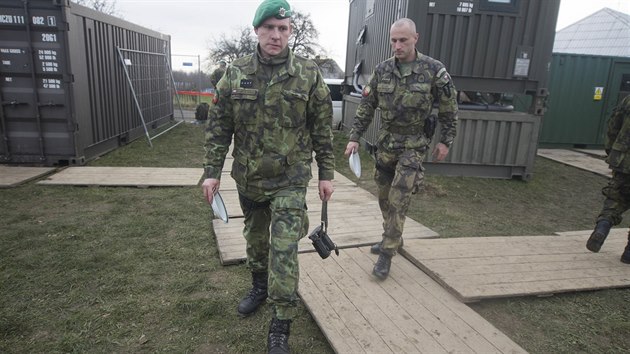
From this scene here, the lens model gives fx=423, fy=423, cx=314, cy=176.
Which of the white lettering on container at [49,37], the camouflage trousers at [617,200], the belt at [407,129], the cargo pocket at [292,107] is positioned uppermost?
the white lettering on container at [49,37]

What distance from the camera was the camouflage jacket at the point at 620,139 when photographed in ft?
12.5

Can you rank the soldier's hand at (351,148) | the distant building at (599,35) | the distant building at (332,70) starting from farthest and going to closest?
1. the distant building at (332,70)
2. the distant building at (599,35)
3. the soldier's hand at (351,148)

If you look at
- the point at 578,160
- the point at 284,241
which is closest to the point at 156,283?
the point at 284,241

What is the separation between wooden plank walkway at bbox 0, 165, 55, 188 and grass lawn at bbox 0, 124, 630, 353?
12.1 inches

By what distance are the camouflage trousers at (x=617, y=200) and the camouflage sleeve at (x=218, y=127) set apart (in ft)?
11.6

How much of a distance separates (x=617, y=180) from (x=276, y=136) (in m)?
3.41

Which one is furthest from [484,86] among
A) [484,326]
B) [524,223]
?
[484,326]

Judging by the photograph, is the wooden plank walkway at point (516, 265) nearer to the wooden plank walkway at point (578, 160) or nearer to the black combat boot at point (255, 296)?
the black combat boot at point (255, 296)

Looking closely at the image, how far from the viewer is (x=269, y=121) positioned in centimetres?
249

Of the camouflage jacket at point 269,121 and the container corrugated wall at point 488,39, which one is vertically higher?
the container corrugated wall at point 488,39

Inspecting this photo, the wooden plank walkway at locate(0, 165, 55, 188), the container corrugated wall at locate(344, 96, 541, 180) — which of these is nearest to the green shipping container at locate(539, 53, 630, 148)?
the container corrugated wall at locate(344, 96, 541, 180)

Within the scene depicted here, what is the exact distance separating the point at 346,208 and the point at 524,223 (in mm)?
2279

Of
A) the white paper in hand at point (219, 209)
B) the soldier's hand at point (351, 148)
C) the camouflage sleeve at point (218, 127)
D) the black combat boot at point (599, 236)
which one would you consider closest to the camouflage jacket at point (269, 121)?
the camouflage sleeve at point (218, 127)

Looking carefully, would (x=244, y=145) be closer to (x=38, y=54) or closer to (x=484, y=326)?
(x=484, y=326)
